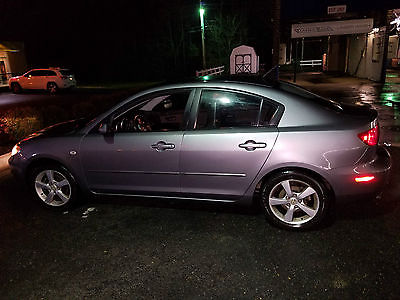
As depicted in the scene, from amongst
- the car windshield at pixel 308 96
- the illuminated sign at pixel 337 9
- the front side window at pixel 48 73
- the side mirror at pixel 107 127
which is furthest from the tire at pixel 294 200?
the front side window at pixel 48 73

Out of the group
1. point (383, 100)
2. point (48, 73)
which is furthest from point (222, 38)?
point (383, 100)

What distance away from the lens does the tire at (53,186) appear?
435 centimetres

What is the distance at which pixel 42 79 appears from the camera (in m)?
22.4

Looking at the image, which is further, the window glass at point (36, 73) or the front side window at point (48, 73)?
the window glass at point (36, 73)

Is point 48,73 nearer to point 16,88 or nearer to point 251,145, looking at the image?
point 16,88

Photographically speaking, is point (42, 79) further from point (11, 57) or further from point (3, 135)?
point (3, 135)

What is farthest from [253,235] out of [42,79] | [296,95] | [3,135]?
[42,79]

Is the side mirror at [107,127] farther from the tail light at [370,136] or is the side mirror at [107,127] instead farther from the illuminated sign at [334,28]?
the illuminated sign at [334,28]

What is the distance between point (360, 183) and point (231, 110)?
150 cm

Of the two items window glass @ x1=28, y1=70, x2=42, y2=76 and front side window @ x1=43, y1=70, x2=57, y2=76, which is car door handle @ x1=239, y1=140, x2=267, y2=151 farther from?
window glass @ x1=28, y1=70, x2=42, y2=76

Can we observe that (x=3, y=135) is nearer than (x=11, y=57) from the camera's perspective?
Yes

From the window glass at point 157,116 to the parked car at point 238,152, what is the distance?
0.02 metres

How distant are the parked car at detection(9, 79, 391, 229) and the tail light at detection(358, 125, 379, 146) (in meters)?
0.01

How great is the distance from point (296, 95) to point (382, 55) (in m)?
16.3
